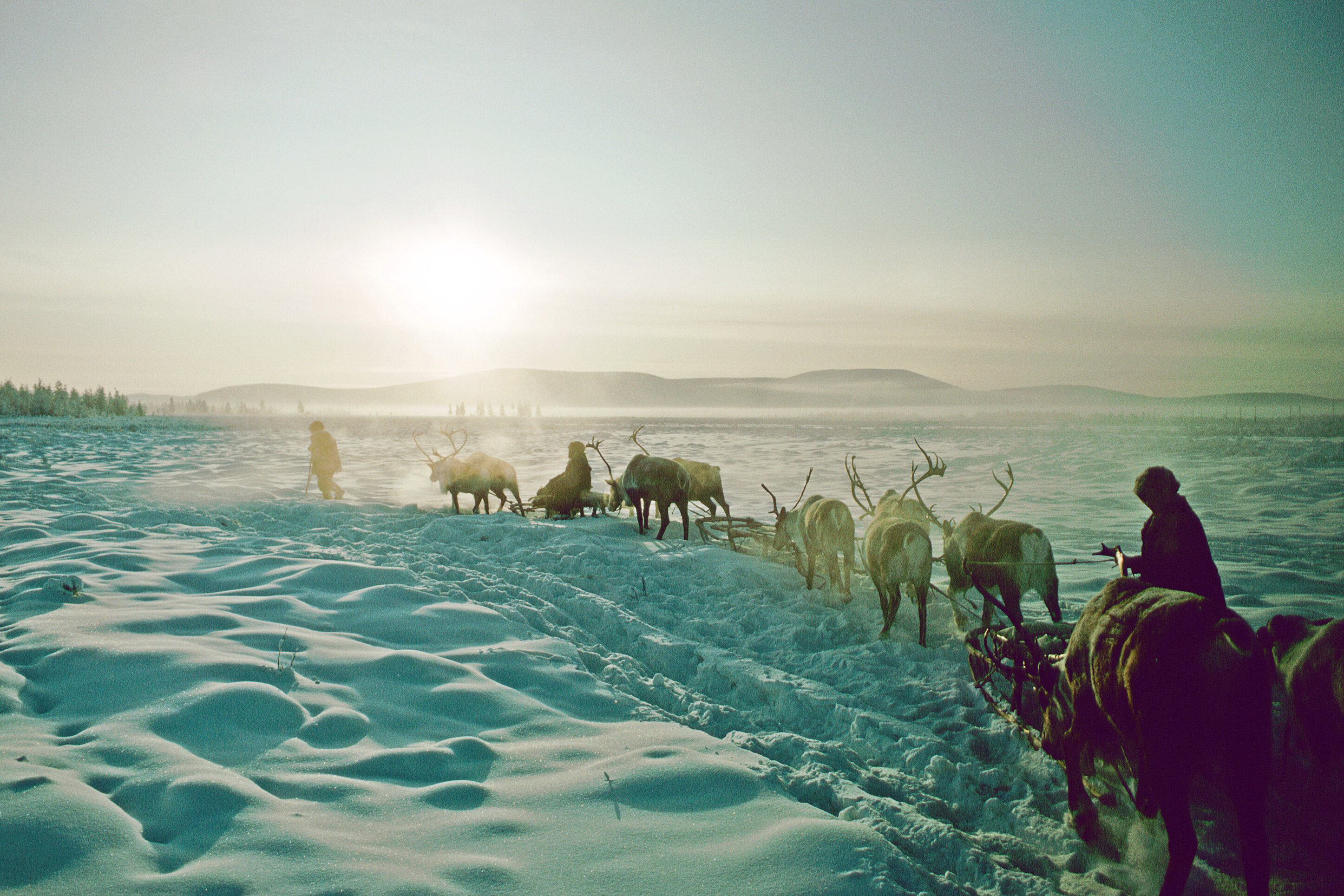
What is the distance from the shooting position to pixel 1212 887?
100 inches

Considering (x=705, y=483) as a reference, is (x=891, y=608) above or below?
below

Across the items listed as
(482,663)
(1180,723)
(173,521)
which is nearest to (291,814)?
(482,663)

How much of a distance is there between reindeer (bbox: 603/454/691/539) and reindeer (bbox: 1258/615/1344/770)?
8.91 m

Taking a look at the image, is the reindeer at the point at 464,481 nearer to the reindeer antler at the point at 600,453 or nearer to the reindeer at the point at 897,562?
the reindeer antler at the point at 600,453

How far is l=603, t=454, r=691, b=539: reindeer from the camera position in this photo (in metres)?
11.0

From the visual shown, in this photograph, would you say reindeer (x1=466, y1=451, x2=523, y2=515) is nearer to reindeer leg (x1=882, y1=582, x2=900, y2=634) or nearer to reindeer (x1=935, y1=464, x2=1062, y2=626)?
reindeer leg (x1=882, y1=582, x2=900, y2=634)

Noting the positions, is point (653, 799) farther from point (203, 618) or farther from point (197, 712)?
point (203, 618)

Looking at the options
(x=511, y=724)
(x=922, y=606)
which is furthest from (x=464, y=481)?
(x=922, y=606)

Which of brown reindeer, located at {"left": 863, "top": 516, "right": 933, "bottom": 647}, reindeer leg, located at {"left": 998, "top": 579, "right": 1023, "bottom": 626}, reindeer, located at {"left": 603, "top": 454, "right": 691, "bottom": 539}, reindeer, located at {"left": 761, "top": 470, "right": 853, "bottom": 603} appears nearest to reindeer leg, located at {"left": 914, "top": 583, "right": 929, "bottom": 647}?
brown reindeer, located at {"left": 863, "top": 516, "right": 933, "bottom": 647}

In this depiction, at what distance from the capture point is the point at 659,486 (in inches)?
433

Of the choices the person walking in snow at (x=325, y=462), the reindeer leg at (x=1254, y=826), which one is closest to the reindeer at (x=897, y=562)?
the reindeer leg at (x=1254, y=826)

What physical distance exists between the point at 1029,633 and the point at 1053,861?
1314mm

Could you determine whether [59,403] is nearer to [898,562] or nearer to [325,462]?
[325,462]

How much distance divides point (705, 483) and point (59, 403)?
7088 centimetres
